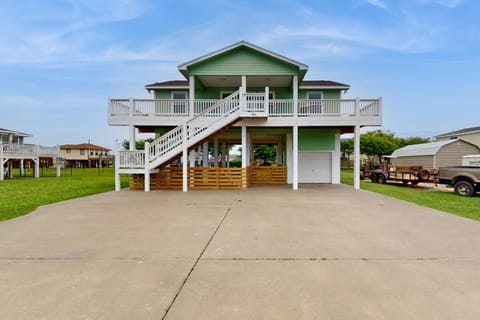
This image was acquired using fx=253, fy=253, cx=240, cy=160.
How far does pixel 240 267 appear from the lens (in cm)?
371

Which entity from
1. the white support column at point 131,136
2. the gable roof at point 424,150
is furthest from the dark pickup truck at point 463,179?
the white support column at point 131,136

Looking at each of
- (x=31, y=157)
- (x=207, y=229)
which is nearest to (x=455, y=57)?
(x=207, y=229)

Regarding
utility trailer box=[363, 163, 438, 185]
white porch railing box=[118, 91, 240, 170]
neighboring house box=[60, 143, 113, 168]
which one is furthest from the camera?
neighboring house box=[60, 143, 113, 168]

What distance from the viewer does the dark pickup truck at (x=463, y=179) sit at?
12.1m

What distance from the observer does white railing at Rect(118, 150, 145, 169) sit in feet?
43.4

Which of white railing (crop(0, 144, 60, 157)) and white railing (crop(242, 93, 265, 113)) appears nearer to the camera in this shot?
white railing (crop(242, 93, 265, 113))

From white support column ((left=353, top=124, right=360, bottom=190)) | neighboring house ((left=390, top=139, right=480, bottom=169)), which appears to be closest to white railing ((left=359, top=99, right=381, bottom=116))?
white support column ((left=353, top=124, right=360, bottom=190))

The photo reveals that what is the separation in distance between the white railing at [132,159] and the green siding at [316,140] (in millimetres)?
10037

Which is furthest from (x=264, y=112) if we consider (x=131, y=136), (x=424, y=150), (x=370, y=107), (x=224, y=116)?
(x=424, y=150)

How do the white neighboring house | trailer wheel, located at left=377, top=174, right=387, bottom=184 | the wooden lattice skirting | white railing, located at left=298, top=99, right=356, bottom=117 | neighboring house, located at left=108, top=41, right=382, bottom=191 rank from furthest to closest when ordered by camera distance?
the white neighboring house → trailer wheel, located at left=377, top=174, right=387, bottom=184 → the wooden lattice skirting → white railing, located at left=298, top=99, right=356, bottom=117 → neighboring house, located at left=108, top=41, right=382, bottom=191

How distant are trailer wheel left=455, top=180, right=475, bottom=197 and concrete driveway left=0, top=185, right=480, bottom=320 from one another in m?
7.39

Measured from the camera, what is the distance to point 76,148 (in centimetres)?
6147

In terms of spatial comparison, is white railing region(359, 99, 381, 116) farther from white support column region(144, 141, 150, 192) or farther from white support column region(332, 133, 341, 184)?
white support column region(144, 141, 150, 192)

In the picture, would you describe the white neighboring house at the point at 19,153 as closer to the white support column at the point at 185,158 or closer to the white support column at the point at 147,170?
the white support column at the point at 147,170
